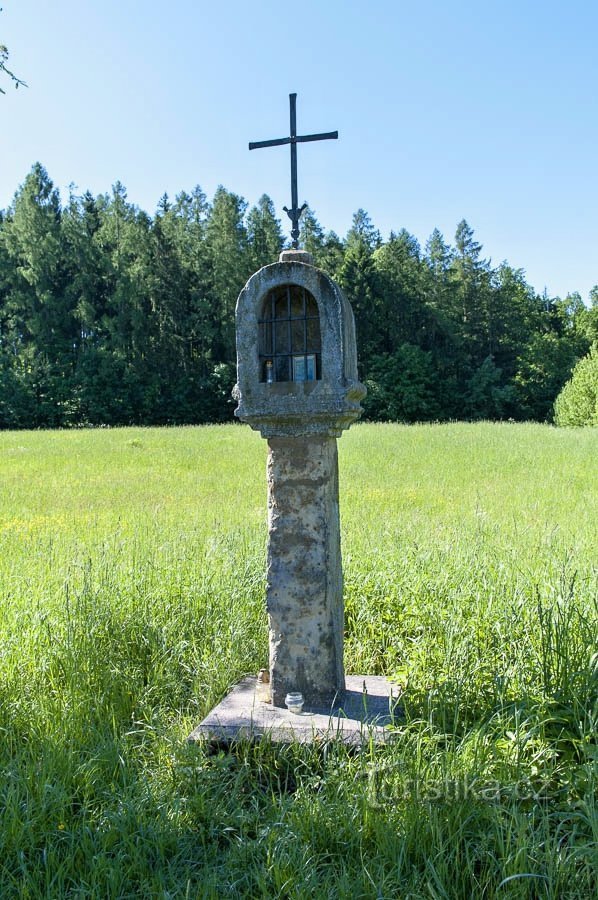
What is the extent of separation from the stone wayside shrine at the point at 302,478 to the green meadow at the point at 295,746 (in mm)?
332

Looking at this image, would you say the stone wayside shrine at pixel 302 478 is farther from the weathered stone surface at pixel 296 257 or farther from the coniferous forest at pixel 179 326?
the coniferous forest at pixel 179 326

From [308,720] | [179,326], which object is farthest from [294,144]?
[179,326]

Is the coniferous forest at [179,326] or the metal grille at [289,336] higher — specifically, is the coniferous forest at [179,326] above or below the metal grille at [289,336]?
above

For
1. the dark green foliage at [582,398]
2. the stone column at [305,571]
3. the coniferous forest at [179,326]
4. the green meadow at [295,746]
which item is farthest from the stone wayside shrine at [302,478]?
the coniferous forest at [179,326]

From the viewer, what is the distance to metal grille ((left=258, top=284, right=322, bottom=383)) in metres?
3.54

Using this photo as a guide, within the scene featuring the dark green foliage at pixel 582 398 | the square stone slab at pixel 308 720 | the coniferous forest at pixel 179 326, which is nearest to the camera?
the square stone slab at pixel 308 720

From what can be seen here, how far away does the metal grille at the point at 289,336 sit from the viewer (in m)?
3.54

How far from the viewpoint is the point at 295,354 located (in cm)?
356

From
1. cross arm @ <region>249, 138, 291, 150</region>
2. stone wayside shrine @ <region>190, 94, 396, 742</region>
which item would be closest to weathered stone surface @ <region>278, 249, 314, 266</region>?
stone wayside shrine @ <region>190, 94, 396, 742</region>

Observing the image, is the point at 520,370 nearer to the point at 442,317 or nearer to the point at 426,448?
the point at 442,317

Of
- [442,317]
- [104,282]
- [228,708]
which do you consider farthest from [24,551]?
[442,317]

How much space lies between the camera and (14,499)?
426 inches

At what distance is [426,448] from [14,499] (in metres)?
10.3

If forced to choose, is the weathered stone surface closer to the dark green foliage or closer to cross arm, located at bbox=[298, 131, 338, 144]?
cross arm, located at bbox=[298, 131, 338, 144]
